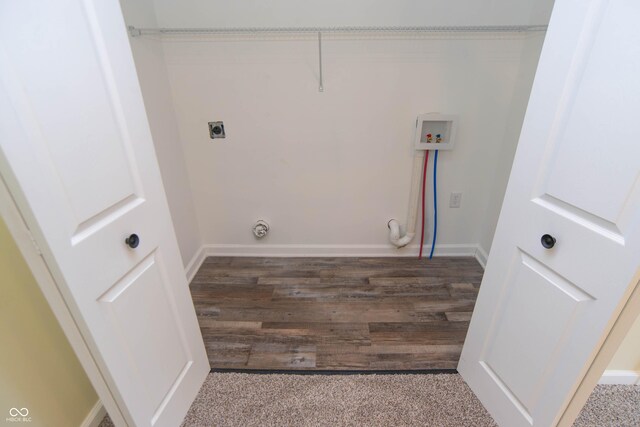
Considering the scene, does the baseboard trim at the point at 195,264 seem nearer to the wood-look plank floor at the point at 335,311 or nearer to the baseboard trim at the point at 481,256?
the wood-look plank floor at the point at 335,311

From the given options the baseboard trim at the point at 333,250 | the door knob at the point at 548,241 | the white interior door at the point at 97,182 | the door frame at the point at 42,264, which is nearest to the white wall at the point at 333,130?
the baseboard trim at the point at 333,250

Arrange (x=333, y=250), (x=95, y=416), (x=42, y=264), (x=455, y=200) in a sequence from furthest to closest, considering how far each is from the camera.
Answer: (x=333, y=250)
(x=455, y=200)
(x=95, y=416)
(x=42, y=264)

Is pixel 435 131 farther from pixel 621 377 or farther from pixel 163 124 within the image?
pixel 163 124

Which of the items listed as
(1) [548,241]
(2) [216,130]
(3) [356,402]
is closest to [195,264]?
(2) [216,130]

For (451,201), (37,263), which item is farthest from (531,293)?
(37,263)

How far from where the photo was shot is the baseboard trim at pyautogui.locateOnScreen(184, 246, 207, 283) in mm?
2153

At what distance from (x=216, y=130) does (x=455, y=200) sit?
1.85 meters

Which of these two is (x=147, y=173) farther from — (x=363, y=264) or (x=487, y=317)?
(x=363, y=264)

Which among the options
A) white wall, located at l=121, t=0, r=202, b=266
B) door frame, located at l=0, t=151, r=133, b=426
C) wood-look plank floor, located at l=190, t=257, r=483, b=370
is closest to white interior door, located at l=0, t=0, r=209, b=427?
door frame, located at l=0, t=151, r=133, b=426

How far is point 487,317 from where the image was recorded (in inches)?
48.0

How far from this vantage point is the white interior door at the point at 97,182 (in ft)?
2.03

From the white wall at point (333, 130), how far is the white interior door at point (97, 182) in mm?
1091

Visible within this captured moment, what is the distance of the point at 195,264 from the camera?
227cm

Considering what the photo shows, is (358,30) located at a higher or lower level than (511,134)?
higher
